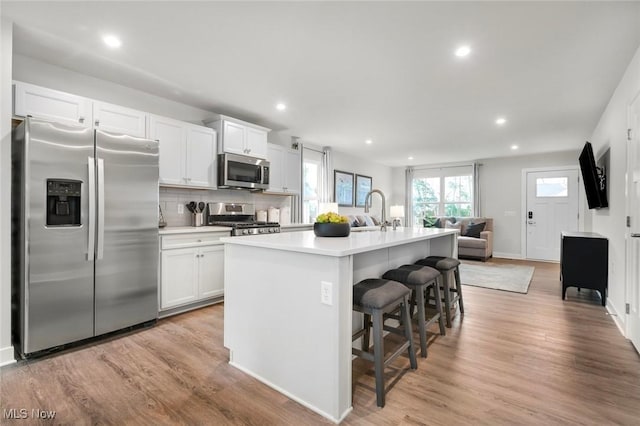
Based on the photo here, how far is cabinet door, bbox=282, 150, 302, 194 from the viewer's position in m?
5.26

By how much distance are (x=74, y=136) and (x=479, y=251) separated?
712cm

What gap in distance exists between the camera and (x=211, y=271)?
12.1ft

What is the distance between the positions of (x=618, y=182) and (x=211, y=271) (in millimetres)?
4463

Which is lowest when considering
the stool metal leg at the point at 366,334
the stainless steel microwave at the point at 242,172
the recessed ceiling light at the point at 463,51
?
the stool metal leg at the point at 366,334

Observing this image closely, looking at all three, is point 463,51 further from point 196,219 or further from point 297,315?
point 196,219

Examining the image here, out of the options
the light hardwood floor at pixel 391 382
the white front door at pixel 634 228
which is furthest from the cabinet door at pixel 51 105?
the white front door at pixel 634 228

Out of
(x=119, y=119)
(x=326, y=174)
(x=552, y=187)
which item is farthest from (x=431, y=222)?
(x=119, y=119)

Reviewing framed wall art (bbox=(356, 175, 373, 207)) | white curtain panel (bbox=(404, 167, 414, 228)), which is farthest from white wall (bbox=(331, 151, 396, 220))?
white curtain panel (bbox=(404, 167, 414, 228))

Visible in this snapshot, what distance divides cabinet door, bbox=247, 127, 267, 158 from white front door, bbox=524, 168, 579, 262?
6272 mm

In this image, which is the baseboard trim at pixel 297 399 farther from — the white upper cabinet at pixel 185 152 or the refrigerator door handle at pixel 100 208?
the white upper cabinet at pixel 185 152

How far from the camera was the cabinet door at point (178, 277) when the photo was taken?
127 inches

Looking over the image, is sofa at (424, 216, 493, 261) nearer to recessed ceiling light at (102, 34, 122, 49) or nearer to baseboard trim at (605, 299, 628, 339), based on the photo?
baseboard trim at (605, 299, 628, 339)

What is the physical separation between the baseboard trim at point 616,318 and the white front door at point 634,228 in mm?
185

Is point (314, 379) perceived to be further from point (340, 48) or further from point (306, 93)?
point (306, 93)
